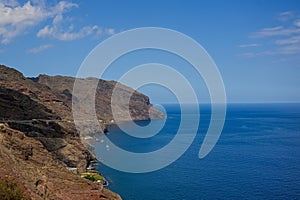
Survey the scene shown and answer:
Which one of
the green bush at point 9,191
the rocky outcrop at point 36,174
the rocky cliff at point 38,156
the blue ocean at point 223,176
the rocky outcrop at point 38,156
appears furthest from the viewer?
the blue ocean at point 223,176

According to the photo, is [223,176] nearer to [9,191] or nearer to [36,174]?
[36,174]

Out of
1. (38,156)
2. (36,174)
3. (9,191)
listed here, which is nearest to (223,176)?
(38,156)

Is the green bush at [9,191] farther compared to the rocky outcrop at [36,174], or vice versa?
the rocky outcrop at [36,174]

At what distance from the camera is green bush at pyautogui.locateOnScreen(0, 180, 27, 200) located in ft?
110

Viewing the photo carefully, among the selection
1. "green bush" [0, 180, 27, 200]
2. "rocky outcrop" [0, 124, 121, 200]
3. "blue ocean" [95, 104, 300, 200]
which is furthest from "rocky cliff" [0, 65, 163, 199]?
"blue ocean" [95, 104, 300, 200]

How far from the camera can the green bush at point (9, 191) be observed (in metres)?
33.6

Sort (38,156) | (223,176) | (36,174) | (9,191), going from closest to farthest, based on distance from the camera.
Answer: (9,191)
(36,174)
(38,156)
(223,176)

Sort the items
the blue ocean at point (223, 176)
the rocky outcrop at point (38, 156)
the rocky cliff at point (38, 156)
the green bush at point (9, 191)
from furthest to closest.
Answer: the blue ocean at point (223, 176)
the rocky cliff at point (38, 156)
the rocky outcrop at point (38, 156)
the green bush at point (9, 191)

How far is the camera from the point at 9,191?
114 feet

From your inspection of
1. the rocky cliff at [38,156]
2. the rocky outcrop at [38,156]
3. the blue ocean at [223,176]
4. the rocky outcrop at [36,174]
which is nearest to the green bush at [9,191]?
the rocky outcrop at [36,174]

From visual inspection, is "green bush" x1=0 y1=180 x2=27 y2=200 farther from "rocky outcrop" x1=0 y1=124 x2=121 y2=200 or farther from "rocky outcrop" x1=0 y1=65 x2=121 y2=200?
"rocky outcrop" x1=0 y1=65 x2=121 y2=200

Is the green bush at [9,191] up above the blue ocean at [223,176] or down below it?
above

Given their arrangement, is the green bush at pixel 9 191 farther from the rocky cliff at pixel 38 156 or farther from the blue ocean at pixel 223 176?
the blue ocean at pixel 223 176

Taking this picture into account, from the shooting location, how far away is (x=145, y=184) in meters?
81.2
